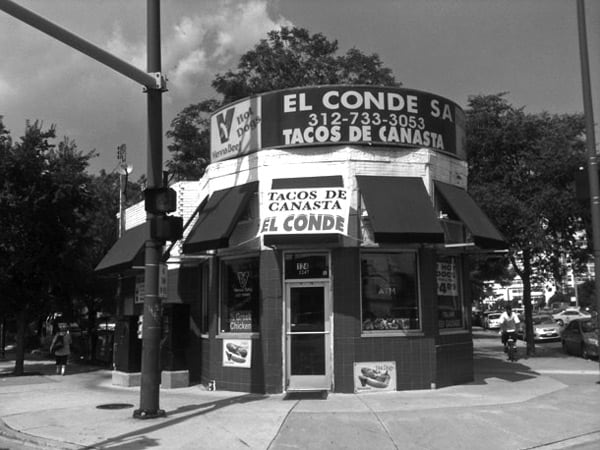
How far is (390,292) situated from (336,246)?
1533mm

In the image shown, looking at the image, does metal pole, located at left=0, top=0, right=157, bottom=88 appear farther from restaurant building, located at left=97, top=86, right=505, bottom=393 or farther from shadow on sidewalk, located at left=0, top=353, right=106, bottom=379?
shadow on sidewalk, located at left=0, top=353, right=106, bottom=379

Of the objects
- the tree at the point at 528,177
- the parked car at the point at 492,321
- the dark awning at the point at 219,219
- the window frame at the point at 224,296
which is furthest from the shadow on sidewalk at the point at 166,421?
the parked car at the point at 492,321

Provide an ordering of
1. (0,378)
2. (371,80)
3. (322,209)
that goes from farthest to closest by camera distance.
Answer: (371,80)
(0,378)
(322,209)

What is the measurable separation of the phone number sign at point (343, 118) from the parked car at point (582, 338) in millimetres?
10843

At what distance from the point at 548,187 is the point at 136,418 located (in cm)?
1546

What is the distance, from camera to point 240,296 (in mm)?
13852

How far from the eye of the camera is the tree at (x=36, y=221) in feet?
60.1

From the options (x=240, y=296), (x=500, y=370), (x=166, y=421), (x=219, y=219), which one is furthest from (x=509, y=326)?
(x=166, y=421)

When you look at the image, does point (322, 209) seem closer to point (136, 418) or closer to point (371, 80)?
point (136, 418)

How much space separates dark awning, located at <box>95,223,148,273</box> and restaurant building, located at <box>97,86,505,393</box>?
6.03 feet

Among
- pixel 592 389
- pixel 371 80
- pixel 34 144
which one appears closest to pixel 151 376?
pixel 592 389

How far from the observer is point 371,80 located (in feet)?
99.8

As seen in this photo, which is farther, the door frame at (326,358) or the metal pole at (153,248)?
the door frame at (326,358)

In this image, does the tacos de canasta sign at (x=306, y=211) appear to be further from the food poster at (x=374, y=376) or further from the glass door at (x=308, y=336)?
the food poster at (x=374, y=376)
